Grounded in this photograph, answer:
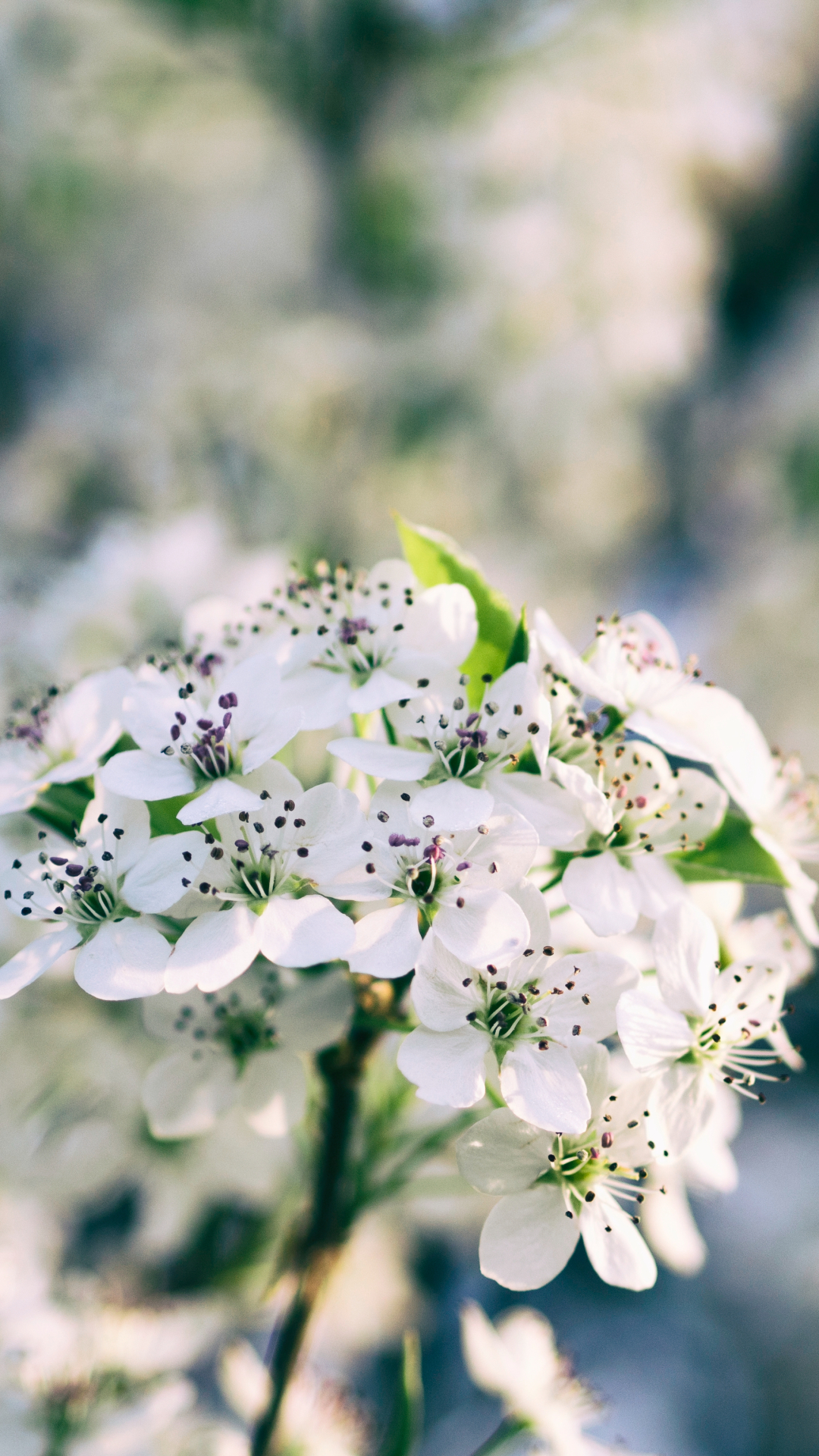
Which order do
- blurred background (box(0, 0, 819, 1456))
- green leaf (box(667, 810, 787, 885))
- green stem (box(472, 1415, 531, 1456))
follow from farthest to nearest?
blurred background (box(0, 0, 819, 1456)) < green stem (box(472, 1415, 531, 1456)) < green leaf (box(667, 810, 787, 885))

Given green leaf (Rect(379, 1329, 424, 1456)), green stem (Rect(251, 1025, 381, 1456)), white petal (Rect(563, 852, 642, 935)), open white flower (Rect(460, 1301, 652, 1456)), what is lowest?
open white flower (Rect(460, 1301, 652, 1456))

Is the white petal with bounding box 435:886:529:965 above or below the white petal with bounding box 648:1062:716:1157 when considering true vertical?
above

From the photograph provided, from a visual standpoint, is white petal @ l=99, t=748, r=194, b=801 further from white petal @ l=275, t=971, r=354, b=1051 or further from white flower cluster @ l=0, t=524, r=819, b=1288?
white petal @ l=275, t=971, r=354, b=1051

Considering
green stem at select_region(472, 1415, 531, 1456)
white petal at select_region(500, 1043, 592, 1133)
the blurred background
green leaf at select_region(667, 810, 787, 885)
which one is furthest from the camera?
the blurred background

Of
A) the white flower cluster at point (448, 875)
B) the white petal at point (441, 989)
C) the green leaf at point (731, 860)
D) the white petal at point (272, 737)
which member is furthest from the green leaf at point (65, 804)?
the green leaf at point (731, 860)

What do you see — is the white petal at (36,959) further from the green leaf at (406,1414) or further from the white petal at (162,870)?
the green leaf at (406,1414)

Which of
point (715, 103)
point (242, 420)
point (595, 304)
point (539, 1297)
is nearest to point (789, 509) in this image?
point (595, 304)

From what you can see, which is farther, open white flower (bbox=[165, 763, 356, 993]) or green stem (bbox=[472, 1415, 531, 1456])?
green stem (bbox=[472, 1415, 531, 1456])

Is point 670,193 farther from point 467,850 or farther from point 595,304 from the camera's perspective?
point 467,850

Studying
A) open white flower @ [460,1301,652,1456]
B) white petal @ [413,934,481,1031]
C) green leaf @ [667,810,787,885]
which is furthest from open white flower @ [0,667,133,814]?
open white flower @ [460,1301,652,1456]
